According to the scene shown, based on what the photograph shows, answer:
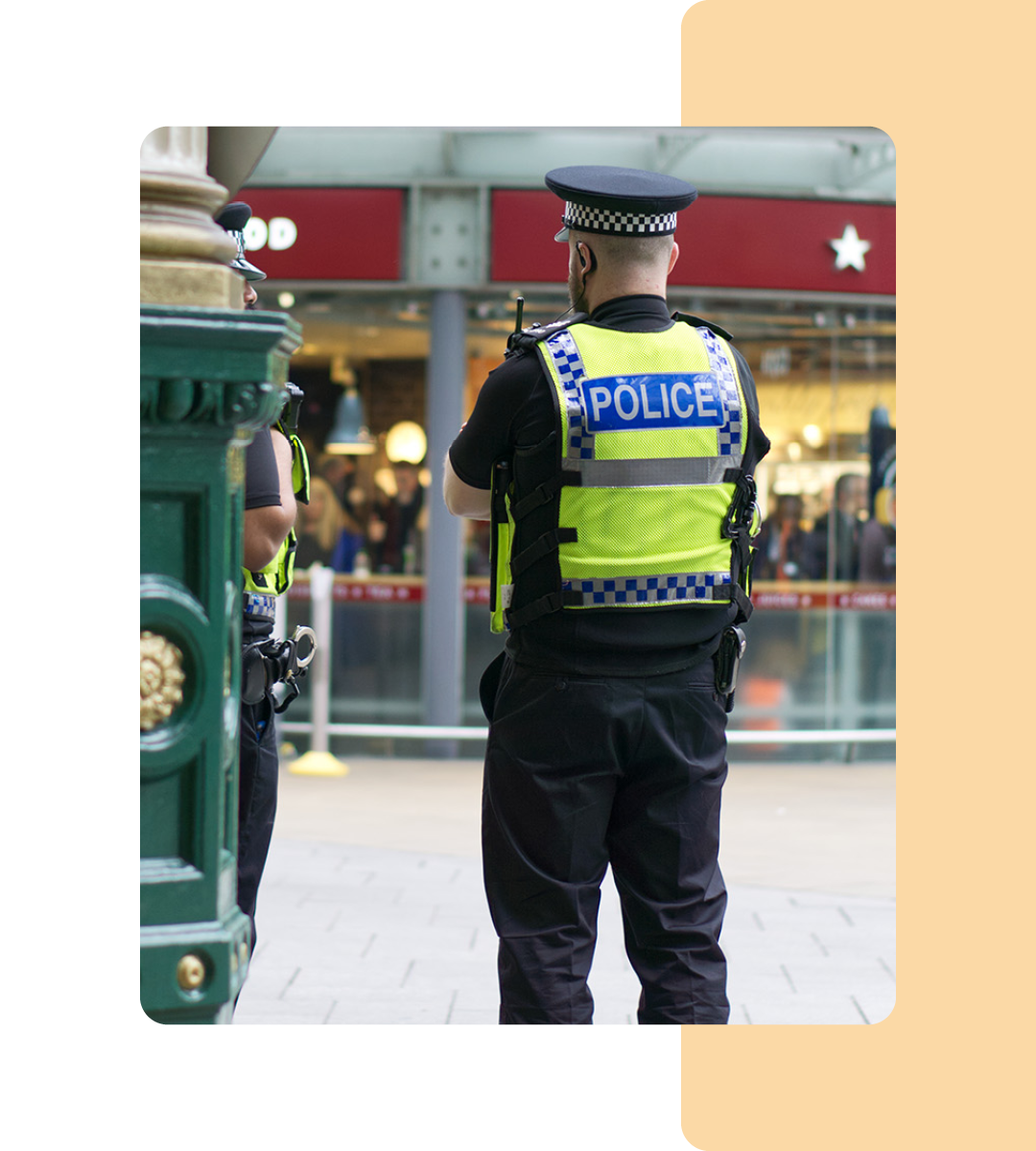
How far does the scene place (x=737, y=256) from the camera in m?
9.16

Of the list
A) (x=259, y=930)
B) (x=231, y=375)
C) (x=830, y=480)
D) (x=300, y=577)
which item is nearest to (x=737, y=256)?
(x=830, y=480)

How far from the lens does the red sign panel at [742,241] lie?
9070mm

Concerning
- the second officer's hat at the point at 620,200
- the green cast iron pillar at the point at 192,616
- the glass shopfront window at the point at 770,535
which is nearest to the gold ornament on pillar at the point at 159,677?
the green cast iron pillar at the point at 192,616

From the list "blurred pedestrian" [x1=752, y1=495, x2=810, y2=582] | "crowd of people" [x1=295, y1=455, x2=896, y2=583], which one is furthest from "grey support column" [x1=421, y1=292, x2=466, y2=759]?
"blurred pedestrian" [x1=752, y1=495, x2=810, y2=582]

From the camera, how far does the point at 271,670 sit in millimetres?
3715

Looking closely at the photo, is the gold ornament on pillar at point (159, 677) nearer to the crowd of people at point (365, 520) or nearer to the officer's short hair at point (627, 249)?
the officer's short hair at point (627, 249)

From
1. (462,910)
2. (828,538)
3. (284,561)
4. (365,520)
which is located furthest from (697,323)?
(828,538)

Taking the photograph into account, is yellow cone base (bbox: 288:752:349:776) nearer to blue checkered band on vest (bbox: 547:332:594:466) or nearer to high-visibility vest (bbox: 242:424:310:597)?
high-visibility vest (bbox: 242:424:310:597)

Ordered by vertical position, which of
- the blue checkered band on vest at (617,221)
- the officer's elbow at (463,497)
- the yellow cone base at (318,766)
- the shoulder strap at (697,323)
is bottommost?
the yellow cone base at (318,766)

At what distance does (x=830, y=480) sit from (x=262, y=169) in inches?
153

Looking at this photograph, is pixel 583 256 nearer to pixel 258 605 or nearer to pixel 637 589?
pixel 637 589

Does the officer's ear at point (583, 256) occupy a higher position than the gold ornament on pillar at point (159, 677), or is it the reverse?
the officer's ear at point (583, 256)

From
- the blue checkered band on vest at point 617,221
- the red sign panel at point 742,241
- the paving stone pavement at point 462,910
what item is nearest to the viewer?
the blue checkered band on vest at point 617,221

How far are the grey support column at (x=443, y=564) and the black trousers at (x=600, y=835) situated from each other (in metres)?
6.33
